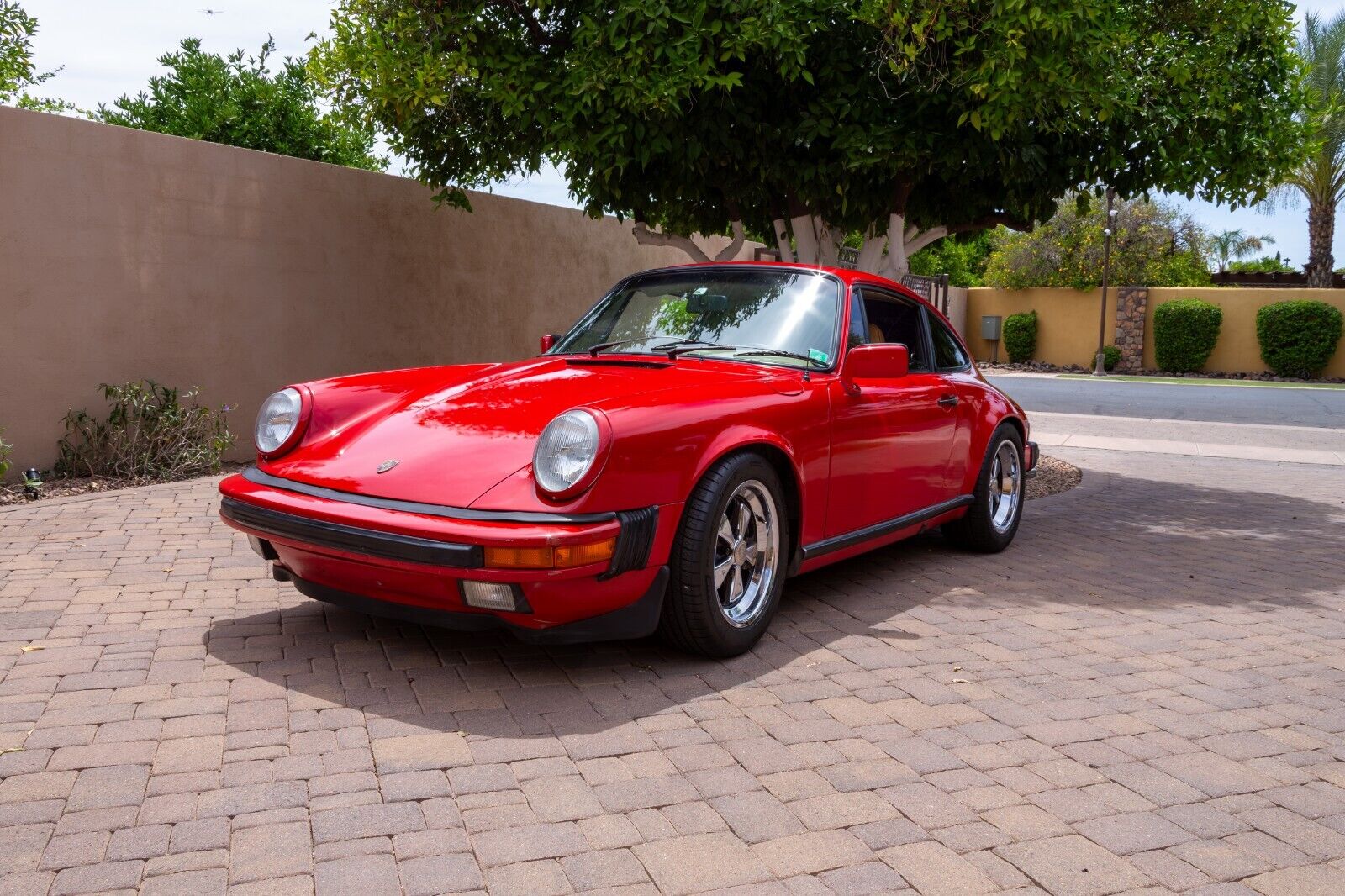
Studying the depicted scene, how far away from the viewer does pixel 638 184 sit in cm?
862

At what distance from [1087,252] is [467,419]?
104ft

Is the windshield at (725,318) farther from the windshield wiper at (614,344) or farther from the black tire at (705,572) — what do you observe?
the black tire at (705,572)

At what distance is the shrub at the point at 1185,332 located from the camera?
2931 centimetres

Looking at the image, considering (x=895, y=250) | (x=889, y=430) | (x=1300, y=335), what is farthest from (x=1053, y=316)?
(x=889, y=430)

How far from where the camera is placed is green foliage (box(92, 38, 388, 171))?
11.7m

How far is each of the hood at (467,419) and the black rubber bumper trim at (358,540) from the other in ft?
0.56

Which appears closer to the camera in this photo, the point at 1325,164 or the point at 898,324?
the point at 898,324

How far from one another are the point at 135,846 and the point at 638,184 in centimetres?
677

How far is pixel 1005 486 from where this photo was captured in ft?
21.3

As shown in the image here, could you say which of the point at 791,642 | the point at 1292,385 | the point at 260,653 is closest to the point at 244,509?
the point at 260,653

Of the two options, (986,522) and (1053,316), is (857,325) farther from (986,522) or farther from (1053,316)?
(1053,316)

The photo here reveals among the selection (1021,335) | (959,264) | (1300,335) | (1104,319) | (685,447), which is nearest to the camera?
(685,447)

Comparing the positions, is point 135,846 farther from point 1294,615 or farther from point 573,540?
point 1294,615

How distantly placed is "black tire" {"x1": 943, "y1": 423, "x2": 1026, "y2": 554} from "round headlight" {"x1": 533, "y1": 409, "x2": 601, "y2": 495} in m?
3.10
